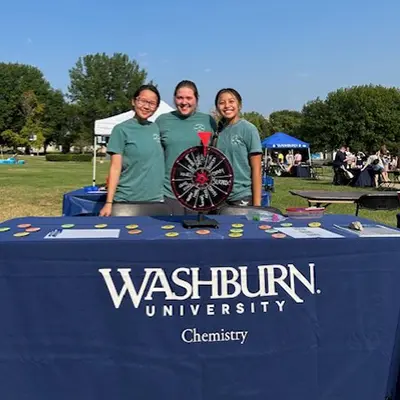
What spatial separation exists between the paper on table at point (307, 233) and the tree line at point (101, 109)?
54.5 metres

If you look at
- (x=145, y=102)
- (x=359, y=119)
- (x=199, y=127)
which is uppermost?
(x=359, y=119)

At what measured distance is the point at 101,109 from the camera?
6212cm

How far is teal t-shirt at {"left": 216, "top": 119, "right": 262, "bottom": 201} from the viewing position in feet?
9.64

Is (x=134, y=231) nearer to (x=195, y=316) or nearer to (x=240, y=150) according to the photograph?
(x=195, y=316)

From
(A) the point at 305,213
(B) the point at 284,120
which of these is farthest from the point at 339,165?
(B) the point at 284,120

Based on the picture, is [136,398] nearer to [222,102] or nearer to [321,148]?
[222,102]

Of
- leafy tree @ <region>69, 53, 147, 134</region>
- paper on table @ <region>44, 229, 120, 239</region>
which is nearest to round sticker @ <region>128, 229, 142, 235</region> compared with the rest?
paper on table @ <region>44, 229, 120, 239</region>

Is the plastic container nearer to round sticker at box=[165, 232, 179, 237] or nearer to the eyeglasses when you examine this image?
round sticker at box=[165, 232, 179, 237]

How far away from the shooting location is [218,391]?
1870mm

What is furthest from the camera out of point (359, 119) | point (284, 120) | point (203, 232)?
point (284, 120)

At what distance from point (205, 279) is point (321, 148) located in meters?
59.3

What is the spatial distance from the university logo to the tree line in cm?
5474

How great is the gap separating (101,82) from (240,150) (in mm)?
65954

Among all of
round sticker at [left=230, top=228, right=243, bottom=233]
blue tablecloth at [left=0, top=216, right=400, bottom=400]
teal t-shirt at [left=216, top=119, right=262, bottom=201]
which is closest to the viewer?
blue tablecloth at [left=0, top=216, right=400, bottom=400]
